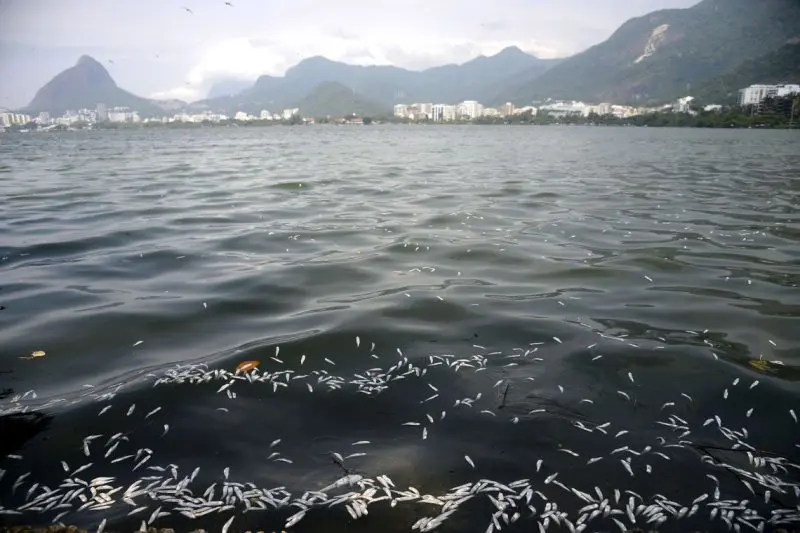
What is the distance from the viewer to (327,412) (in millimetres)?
6266

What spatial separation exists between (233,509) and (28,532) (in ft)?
5.20

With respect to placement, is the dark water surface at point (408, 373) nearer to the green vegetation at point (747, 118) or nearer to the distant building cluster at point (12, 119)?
the green vegetation at point (747, 118)

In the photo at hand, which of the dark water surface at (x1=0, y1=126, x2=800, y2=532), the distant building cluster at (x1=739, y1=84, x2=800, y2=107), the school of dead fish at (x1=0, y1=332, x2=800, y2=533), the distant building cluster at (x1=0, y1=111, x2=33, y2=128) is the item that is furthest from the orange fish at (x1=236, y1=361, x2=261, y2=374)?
the distant building cluster at (x1=0, y1=111, x2=33, y2=128)

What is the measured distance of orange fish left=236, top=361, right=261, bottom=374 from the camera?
721 centimetres

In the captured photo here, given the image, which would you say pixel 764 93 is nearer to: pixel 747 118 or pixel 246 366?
pixel 747 118

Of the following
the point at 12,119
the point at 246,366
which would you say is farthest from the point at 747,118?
the point at 12,119

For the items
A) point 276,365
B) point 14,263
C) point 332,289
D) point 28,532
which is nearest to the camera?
point 28,532

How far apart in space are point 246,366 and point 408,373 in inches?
97.6

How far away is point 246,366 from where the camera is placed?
729 cm

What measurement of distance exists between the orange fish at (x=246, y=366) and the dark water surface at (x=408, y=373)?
115 mm

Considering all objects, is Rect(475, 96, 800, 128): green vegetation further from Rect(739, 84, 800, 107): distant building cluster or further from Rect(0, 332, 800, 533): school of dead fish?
Rect(0, 332, 800, 533): school of dead fish

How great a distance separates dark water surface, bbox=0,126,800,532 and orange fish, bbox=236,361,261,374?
115 millimetres

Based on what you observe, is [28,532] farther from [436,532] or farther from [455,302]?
[455,302]

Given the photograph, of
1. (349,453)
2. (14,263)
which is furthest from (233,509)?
(14,263)
